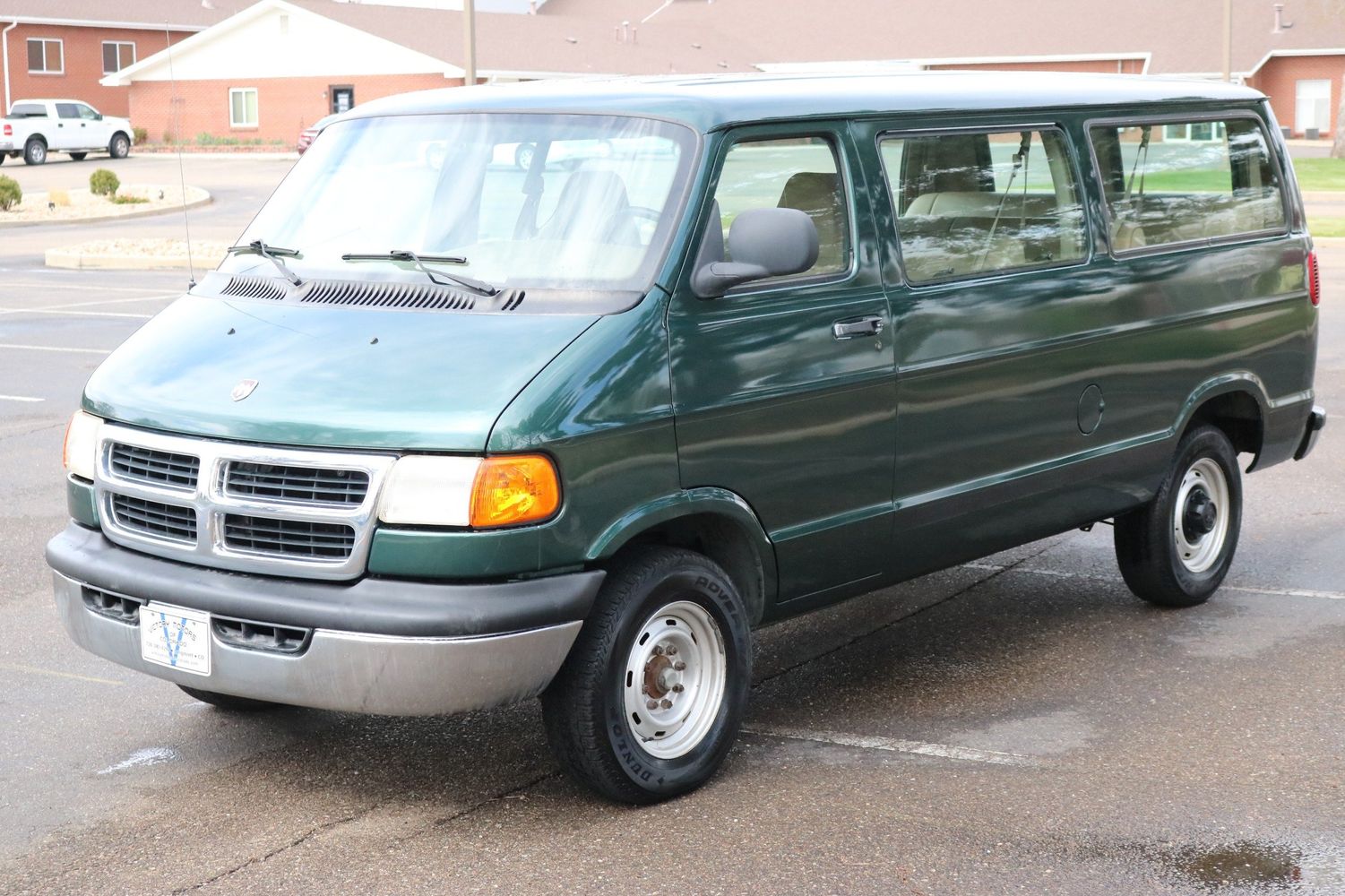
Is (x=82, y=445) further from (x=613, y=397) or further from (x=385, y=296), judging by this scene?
(x=613, y=397)

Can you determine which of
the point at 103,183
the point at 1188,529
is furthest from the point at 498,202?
the point at 103,183

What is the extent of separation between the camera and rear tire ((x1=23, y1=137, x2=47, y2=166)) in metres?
53.5

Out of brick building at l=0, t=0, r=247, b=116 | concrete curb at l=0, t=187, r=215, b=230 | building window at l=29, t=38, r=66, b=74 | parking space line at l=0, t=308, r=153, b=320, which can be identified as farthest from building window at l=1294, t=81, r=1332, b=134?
parking space line at l=0, t=308, r=153, b=320

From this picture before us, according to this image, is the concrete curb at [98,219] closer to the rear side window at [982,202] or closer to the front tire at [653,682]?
the rear side window at [982,202]

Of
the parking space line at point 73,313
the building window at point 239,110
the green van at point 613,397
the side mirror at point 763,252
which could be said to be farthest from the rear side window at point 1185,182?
the building window at point 239,110

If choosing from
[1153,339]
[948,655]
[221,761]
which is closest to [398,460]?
[221,761]

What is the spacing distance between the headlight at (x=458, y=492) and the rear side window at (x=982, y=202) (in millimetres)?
1828

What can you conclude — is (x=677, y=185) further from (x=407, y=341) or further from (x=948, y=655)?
(x=948, y=655)

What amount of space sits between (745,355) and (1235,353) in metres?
3.01

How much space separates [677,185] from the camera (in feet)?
16.9

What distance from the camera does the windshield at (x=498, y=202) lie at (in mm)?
5145

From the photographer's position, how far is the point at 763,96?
5.46m

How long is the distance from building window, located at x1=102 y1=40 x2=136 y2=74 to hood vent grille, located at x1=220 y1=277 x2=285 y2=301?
68018 mm

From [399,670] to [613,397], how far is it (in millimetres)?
953
